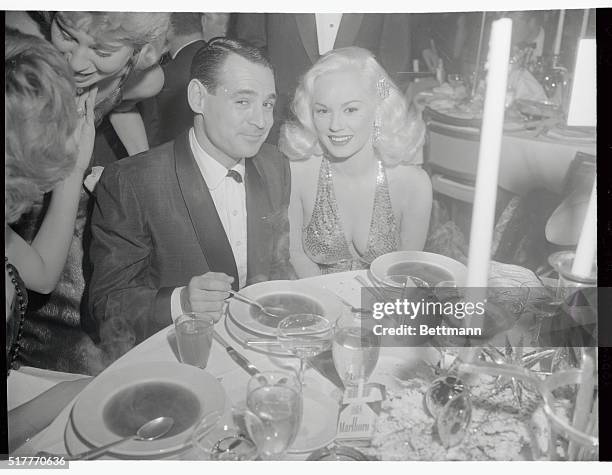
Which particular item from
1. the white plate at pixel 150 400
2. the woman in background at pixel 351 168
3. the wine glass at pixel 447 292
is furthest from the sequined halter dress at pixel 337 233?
the white plate at pixel 150 400

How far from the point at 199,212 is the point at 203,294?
6.3 inches

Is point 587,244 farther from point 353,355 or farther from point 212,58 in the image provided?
point 212,58

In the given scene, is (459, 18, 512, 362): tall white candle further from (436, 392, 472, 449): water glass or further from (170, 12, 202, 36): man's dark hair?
(170, 12, 202, 36): man's dark hair

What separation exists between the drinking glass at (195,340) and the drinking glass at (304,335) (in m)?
0.12

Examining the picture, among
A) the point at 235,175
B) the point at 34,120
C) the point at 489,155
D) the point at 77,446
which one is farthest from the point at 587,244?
the point at 34,120

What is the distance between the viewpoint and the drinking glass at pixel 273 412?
797mm

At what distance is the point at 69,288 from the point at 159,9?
57 centimetres

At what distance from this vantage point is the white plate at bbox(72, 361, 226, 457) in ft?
2.70

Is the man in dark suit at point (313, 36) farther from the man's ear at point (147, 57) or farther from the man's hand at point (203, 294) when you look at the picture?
the man's hand at point (203, 294)

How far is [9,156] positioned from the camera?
105 centimetres

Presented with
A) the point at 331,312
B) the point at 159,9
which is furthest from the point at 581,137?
the point at 159,9

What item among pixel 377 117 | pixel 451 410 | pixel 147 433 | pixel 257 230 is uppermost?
pixel 377 117

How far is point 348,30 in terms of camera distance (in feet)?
3.34
